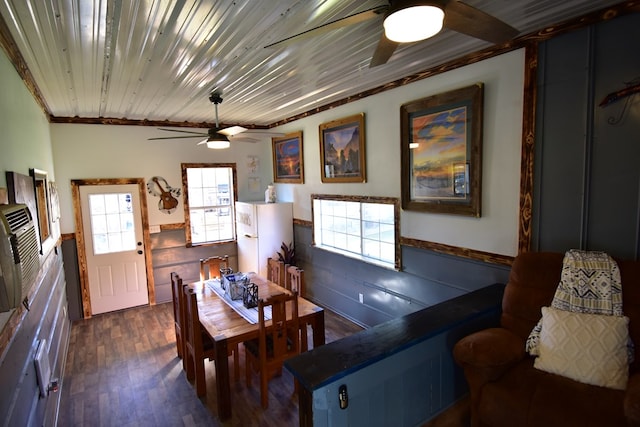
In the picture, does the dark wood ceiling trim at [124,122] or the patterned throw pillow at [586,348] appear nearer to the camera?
the patterned throw pillow at [586,348]

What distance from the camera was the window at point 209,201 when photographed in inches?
210

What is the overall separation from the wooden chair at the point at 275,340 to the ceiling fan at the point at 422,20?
182 cm

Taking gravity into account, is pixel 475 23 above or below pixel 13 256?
above

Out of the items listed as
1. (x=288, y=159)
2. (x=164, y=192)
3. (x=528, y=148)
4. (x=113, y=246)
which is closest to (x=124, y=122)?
(x=164, y=192)

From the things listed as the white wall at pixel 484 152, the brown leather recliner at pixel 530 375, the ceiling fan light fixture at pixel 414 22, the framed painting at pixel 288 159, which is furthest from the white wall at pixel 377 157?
the ceiling fan light fixture at pixel 414 22

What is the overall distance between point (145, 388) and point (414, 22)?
134 inches

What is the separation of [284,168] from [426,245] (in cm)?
286

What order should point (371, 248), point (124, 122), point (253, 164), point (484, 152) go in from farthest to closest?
point (253, 164)
point (124, 122)
point (371, 248)
point (484, 152)

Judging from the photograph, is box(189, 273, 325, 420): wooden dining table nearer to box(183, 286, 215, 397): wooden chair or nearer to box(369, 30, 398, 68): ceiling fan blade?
box(183, 286, 215, 397): wooden chair

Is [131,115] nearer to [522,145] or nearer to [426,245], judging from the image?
[426,245]

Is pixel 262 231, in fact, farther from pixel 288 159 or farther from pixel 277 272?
pixel 277 272

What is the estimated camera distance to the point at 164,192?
5.12 m

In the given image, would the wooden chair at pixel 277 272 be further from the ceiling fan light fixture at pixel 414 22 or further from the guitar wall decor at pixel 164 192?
the ceiling fan light fixture at pixel 414 22

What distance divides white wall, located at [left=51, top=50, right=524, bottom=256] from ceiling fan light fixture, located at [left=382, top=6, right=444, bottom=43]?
4.50ft
